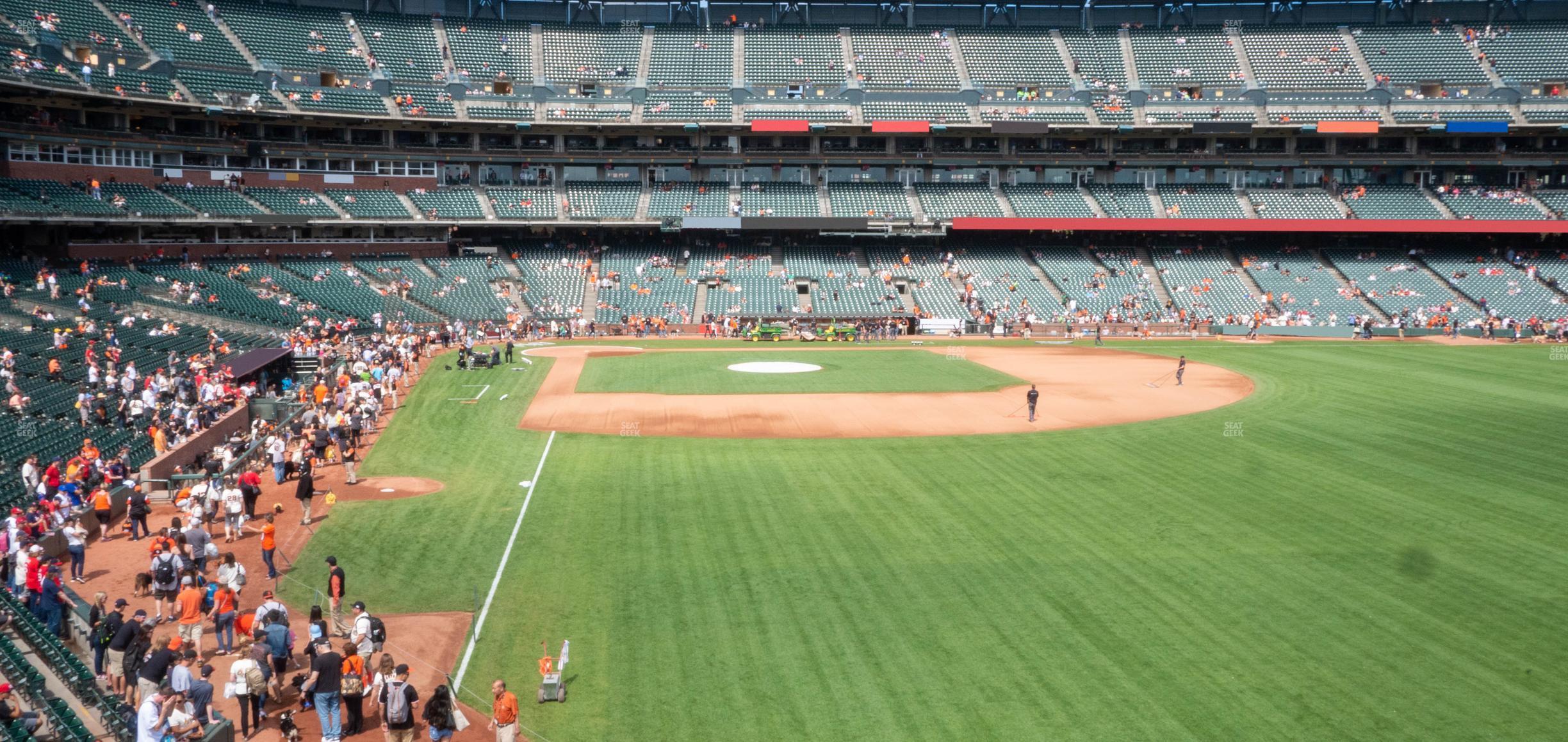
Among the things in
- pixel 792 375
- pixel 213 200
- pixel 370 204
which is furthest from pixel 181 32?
pixel 792 375

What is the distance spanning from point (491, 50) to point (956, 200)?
127 feet

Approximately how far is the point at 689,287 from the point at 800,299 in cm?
789

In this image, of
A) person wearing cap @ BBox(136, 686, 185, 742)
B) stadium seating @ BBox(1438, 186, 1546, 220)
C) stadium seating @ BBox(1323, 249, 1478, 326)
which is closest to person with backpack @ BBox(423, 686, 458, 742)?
person wearing cap @ BBox(136, 686, 185, 742)

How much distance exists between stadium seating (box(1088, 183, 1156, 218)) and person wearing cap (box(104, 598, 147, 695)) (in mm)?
70902

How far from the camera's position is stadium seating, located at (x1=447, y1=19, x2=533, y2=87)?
78250mm

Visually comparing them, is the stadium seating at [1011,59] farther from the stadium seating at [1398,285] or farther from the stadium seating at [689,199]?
the stadium seating at [1398,285]

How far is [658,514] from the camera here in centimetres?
2372

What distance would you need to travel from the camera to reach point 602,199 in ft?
250

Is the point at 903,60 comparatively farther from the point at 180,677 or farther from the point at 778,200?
the point at 180,677

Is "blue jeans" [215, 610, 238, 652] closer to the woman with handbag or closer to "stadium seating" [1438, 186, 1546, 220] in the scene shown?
the woman with handbag

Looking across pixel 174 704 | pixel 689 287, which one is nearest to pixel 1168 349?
pixel 689 287

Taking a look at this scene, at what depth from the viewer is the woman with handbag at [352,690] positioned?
44.4 feet

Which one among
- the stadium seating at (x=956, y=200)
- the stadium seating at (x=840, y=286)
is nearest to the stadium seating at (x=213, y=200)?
the stadium seating at (x=840, y=286)

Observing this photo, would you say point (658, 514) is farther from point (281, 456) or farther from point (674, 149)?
point (674, 149)
